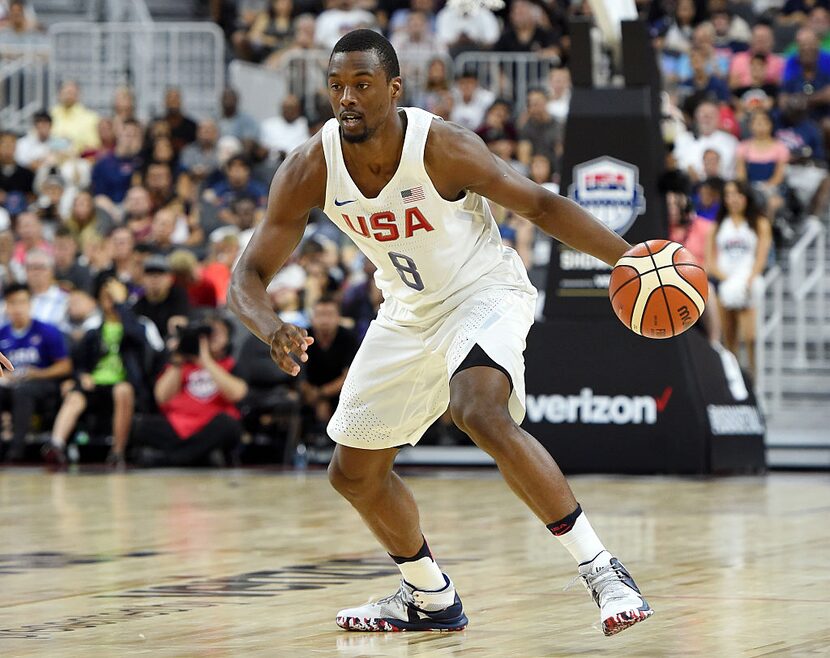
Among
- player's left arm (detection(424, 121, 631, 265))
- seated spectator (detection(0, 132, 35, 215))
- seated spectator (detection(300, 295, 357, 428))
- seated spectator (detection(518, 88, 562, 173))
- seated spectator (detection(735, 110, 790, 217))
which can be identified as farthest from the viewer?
seated spectator (detection(0, 132, 35, 215))

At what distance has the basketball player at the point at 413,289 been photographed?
539 centimetres

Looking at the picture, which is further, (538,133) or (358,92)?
(538,133)

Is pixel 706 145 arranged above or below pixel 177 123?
below

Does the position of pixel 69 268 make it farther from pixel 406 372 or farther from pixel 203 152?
pixel 406 372

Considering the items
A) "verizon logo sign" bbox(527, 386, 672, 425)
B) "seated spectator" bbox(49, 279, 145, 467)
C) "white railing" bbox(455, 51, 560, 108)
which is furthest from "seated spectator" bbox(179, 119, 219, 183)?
"verizon logo sign" bbox(527, 386, 672, 425)

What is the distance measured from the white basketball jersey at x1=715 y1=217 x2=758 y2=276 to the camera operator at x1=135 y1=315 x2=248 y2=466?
4.49 m

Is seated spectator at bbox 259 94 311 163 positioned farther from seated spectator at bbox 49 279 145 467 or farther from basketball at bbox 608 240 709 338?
basketball at bbox 608 240 709 338

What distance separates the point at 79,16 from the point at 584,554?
19.2 m

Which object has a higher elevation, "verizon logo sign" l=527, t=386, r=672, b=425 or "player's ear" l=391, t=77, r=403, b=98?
"player's ear" l=391, t=77, r=403, b=98

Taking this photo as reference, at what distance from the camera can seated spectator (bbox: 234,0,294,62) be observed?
69.2 ft

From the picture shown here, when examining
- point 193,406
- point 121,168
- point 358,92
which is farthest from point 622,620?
point 121,168

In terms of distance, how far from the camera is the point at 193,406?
1373cm

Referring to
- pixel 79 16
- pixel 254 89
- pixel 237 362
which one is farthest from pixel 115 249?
pixel 79 16

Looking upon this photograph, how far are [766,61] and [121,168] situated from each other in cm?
750
